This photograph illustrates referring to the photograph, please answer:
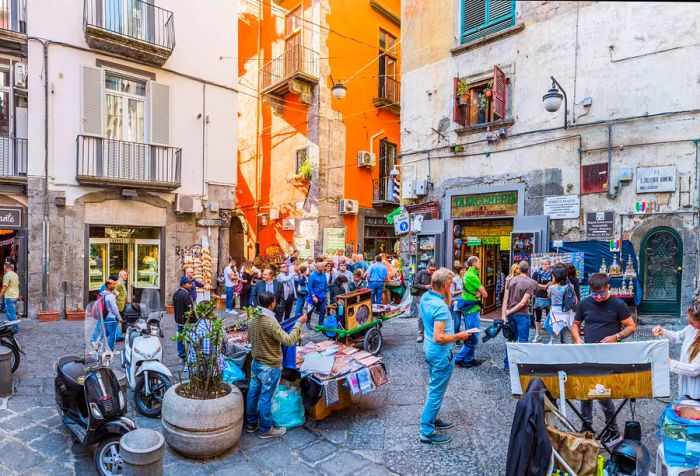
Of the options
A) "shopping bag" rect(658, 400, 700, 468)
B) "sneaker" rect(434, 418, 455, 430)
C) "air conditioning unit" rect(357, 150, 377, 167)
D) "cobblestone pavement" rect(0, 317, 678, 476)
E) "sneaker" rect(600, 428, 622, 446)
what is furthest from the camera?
"air conditioning unit" rect(357, 150, 377, 167)

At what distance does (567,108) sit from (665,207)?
2.98 m

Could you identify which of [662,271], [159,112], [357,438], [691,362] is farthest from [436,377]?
[159,112]

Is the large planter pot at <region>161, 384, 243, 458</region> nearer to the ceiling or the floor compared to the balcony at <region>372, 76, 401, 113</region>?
nearer to the floor

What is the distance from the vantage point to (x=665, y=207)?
8875 mm

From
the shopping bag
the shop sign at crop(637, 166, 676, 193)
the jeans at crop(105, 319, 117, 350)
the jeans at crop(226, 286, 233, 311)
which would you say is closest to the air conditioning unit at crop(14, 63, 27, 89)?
the jeans at crop(226, 286, 233, 311)

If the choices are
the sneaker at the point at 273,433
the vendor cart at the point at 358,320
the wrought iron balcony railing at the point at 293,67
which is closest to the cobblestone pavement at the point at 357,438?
the sneaker at the point at 273,433

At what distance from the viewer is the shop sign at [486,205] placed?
11.1m

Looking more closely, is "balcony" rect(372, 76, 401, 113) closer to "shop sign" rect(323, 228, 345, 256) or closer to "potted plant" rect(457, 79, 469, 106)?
"shop sign" rect(323, 228, 345, 256)

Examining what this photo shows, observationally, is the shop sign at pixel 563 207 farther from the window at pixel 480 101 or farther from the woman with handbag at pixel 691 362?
the woman with handbag at pixel 691 362

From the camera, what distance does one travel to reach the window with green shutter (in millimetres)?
11125

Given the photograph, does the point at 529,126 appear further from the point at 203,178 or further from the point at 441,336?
the point at 203,178

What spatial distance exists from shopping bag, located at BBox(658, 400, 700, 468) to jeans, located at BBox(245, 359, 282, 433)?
11.8ft

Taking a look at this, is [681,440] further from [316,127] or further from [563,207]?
[316,127]

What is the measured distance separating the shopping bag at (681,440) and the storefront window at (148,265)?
Result: 13.0 meters
